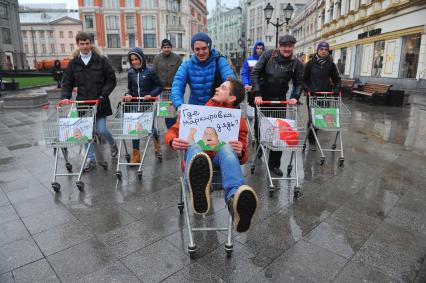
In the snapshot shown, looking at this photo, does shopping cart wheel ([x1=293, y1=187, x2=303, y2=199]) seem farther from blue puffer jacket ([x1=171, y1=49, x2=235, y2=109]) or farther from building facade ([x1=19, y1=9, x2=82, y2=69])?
building facade ([x1=19, y1=9, x2=82, y2=69])

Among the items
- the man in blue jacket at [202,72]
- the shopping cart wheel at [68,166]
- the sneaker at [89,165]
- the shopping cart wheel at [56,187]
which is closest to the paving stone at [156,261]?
the man in blue jacket at [202,72]

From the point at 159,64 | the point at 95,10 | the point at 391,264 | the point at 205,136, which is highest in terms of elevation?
A: the point at 95,10

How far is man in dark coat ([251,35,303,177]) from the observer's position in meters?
5.21

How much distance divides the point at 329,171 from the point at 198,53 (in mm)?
3106

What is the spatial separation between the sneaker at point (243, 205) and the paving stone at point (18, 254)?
1.94m

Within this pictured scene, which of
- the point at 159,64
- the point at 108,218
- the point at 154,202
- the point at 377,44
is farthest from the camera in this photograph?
the point at 377,44

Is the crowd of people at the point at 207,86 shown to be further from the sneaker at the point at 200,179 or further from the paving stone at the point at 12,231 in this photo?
the paving stone at the point at 12,231

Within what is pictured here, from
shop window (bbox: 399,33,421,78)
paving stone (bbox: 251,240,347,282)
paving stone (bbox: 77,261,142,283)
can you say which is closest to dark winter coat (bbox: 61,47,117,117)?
paving stone (bbox: 77,261,142,283)

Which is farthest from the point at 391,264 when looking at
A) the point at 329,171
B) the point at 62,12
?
the point at 62,12

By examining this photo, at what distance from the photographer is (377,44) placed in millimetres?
22797

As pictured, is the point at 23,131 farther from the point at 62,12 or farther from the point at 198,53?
the point at 62,12

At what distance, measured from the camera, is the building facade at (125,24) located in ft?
223

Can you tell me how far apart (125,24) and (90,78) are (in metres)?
70.2

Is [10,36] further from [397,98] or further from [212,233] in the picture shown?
[212,233]
